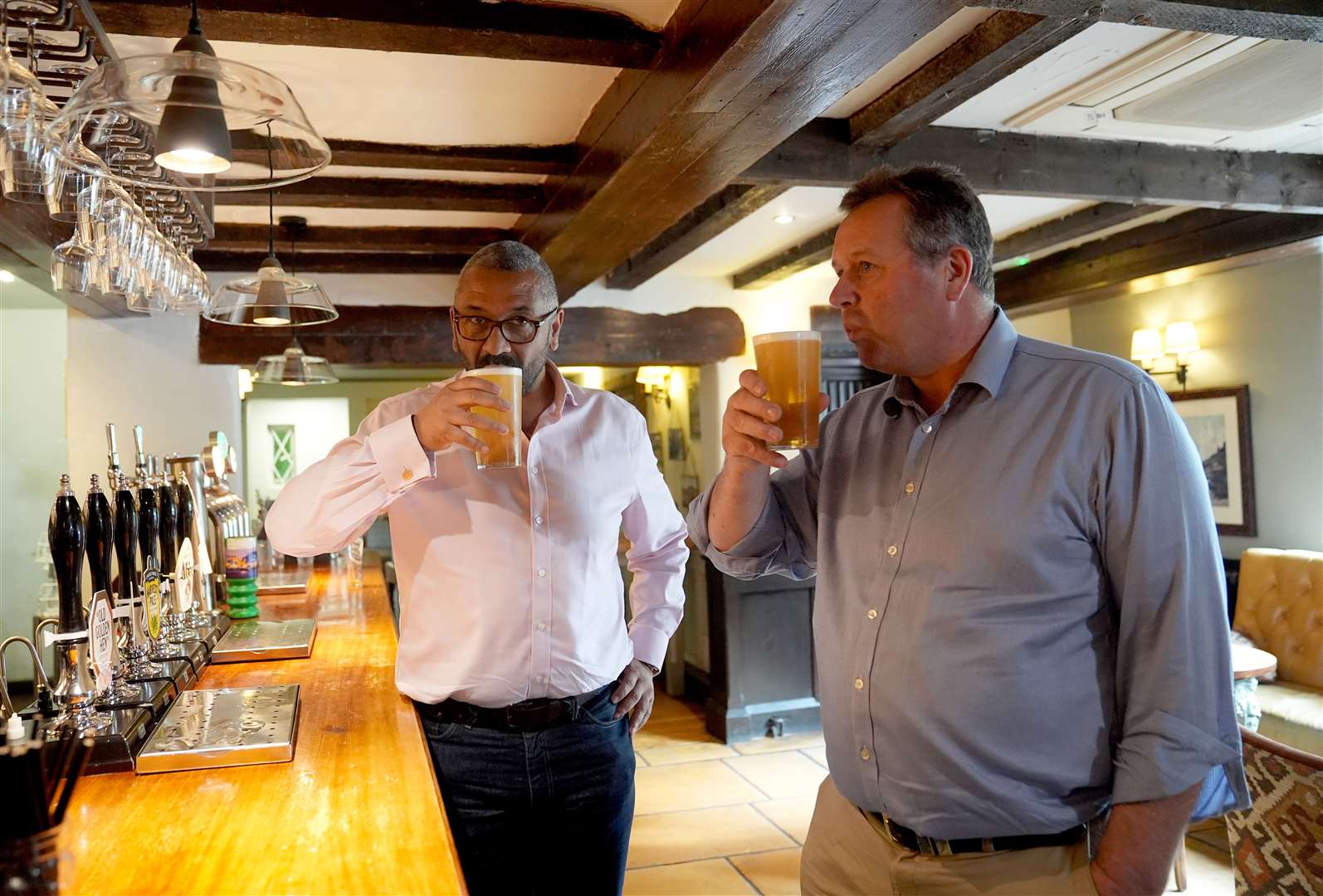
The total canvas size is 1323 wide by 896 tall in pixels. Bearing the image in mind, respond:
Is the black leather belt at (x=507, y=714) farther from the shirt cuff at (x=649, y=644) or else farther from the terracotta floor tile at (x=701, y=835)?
the terracotta floor tile at (x=701, y=835)

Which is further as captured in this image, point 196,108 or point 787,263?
point 787,263

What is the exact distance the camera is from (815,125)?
3.75m

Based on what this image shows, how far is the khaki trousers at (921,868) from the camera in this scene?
1.43 meters

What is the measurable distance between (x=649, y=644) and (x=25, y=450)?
6.82 metres

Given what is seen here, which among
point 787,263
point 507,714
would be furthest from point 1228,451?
point 507,714

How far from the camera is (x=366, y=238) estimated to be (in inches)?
212

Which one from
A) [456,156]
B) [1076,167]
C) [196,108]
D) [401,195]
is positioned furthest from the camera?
[401,195]

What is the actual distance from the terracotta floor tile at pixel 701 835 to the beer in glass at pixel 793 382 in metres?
3.32

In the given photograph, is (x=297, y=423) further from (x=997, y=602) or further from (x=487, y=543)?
(x=997, y=602)

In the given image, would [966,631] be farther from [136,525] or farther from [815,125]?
[815,125]

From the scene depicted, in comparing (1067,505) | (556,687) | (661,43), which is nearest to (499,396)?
(556,687)

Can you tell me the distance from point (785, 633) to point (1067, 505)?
533cm

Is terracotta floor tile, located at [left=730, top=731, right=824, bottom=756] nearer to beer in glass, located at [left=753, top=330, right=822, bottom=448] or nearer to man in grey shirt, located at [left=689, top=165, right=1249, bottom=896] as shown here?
man in grey shirt, located at [left=689, top=165, right=1249, bottom=896]

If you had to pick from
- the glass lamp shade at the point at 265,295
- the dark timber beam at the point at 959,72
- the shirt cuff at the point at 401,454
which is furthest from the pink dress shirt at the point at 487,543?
the dark timber beam at the point at 959,72
